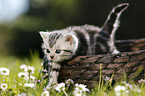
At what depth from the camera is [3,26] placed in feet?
22.5

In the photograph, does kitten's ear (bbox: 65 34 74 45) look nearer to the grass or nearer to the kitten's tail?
the grass

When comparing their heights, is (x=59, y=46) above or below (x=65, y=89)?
above

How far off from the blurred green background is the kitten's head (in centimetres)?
280

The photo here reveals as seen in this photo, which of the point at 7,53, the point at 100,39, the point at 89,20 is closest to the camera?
the point at 100,39

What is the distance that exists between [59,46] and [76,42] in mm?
202

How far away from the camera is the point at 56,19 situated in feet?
18.4

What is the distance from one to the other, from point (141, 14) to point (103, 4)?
3.31 feet

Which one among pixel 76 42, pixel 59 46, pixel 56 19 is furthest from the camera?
pixel 56 19

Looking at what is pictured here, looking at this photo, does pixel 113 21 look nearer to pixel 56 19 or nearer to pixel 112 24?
pixel 112 24

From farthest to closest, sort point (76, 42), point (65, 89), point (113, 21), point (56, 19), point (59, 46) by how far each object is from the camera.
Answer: point (56, 19) < point (113, 21) < point (76, 42) < point (59, 46) < point (65, 89)

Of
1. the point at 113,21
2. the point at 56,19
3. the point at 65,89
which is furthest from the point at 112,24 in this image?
the point at 56,19

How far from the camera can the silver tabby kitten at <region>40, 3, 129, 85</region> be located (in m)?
1.72

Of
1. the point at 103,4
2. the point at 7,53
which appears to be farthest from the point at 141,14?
the point at 7,53

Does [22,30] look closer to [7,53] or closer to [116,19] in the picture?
[7,53]
